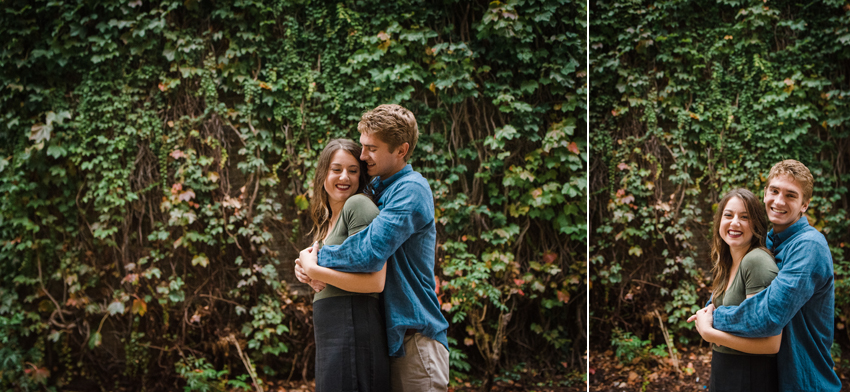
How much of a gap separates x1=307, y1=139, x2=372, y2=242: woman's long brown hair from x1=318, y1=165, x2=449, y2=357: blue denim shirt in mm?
72

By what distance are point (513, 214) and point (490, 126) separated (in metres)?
0.65

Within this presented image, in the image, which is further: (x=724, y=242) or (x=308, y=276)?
(x=724, y=242)

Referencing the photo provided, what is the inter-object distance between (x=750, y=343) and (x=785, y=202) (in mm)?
490

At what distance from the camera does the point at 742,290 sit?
1618 millimetres

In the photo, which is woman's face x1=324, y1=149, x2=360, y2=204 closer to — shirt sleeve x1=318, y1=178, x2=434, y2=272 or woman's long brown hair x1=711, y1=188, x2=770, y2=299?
shirt sleeve x1=318, y1=178, x2=434, y2=272

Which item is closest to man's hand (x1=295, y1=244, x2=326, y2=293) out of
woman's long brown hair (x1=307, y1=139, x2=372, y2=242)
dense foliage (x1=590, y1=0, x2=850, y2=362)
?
woman's long brown hair (x1=307, y1=139, x2=372, y2=242)

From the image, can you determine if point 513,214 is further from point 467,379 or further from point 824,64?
point 824,64

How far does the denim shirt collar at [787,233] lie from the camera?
162 centimetres

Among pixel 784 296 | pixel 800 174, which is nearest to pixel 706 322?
pixel 784 296

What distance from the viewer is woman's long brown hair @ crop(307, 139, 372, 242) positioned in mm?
1690

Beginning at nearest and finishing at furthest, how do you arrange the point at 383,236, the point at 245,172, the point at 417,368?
the point at 383,236 → the point at 417,368 → the point at 245,172

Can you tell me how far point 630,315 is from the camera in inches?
140

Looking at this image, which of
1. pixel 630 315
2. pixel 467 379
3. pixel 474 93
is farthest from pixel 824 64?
pixel 467 379

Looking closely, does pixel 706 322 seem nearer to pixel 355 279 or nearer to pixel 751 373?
pixel 751 373
